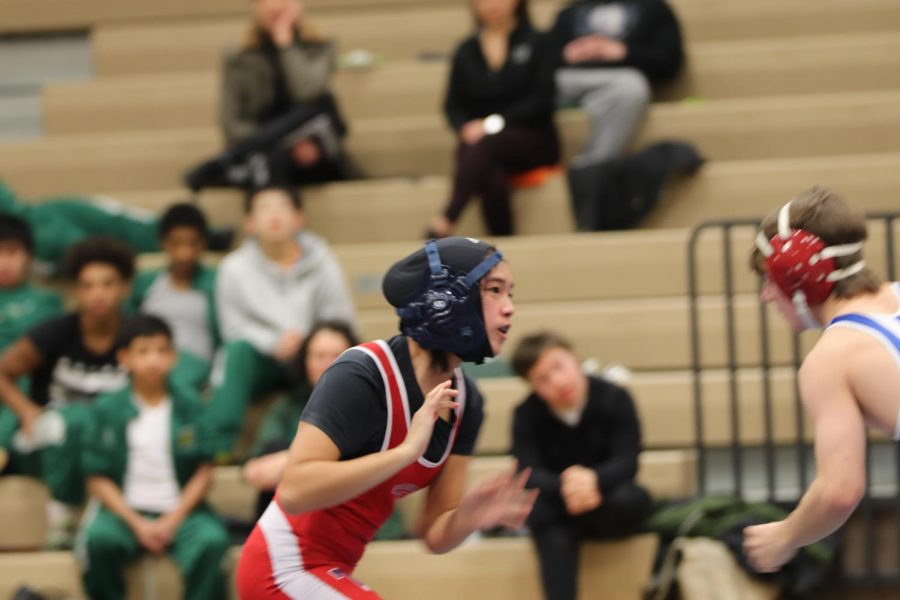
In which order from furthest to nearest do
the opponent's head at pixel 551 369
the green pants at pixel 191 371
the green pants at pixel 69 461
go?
the green pants at pixel 191 371 → the green pants at pixel 69 461 → the opponent's head at pixel 551 369

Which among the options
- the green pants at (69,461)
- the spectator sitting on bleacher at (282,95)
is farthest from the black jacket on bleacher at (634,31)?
the green pants at (69,461)

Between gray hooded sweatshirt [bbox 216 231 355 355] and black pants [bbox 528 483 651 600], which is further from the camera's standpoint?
gray hooded sweatshirt [bbox 216 231 355 355]

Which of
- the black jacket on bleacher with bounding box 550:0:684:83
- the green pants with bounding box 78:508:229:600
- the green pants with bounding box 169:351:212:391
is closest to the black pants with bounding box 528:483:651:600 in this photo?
the green pants with bounding box 78:508:229:600

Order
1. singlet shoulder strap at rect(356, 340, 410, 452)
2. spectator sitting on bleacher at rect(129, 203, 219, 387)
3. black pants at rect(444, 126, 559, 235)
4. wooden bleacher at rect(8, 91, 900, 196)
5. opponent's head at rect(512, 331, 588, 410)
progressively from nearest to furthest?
1. singlet shoulder strap at rect(356, 340, 410, 452)
2. opponent's head at rect(512, 331, 588, 410)
3. spectator sitting on bleacher at rect(129, 203, 219, 387)
4. black pants at rect(444, 126, 559, 235)
5. wooden bleacher at rect(8, 91, 900, 196)

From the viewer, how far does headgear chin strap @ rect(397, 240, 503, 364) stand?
10.8 feet

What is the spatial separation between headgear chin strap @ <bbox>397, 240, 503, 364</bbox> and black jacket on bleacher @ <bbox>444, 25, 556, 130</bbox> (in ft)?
12.8

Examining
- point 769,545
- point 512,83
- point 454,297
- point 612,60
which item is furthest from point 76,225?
point 769,545

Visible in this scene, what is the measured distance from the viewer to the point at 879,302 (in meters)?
3.24

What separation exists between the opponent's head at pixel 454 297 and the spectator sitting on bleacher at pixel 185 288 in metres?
3.42

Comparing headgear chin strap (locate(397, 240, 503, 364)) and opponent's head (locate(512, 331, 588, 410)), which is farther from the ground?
headgear chin strap (locate(397, 240, 503, 364))

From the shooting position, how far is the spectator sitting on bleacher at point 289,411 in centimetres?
576

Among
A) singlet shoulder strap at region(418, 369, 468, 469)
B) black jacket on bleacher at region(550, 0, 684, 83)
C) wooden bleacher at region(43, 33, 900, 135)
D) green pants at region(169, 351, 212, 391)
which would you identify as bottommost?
green pants at region(169, 351, 212, 391)

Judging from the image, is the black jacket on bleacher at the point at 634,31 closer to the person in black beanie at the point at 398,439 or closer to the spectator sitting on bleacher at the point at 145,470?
the spectator sitting on bleacher at the point at 145,470

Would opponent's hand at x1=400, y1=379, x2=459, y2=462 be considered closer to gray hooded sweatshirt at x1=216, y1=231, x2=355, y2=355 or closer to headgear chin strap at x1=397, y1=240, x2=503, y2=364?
headgear chin strap at x1=397, y1=240, x2=503, y2=364
